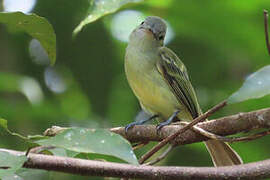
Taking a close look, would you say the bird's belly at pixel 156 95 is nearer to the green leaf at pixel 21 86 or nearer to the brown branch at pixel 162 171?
the green leaf at pixel 21 86

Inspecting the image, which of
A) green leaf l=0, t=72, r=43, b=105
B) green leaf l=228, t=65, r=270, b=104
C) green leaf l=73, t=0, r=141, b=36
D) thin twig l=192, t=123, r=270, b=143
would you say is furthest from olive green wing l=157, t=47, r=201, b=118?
green leaf l=228, t=65, r=270, b=104

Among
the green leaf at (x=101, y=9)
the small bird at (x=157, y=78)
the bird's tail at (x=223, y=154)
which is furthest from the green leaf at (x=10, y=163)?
the small bird at (x=157, y=78)

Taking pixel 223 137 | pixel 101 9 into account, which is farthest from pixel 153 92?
pixel 223 137

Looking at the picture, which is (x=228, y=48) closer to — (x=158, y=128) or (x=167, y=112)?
(x=167, y=112)

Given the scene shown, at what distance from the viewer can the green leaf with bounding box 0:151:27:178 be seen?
4.60ft

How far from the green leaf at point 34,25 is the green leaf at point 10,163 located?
48 centimetres

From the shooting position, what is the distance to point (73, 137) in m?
1.45

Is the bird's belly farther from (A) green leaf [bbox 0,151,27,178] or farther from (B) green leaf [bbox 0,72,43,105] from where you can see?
(A) green leaf [bbox 0,151,27,178]

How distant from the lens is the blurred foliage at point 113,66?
367 centimetres

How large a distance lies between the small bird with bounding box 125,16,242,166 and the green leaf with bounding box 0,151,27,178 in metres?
1.72

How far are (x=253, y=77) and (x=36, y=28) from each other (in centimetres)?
82

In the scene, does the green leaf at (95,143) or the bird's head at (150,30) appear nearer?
the green leaf at (95,143)

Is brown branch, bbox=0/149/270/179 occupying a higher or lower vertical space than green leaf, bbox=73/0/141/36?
lower

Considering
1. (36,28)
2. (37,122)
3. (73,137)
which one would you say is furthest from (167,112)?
(73,137)
